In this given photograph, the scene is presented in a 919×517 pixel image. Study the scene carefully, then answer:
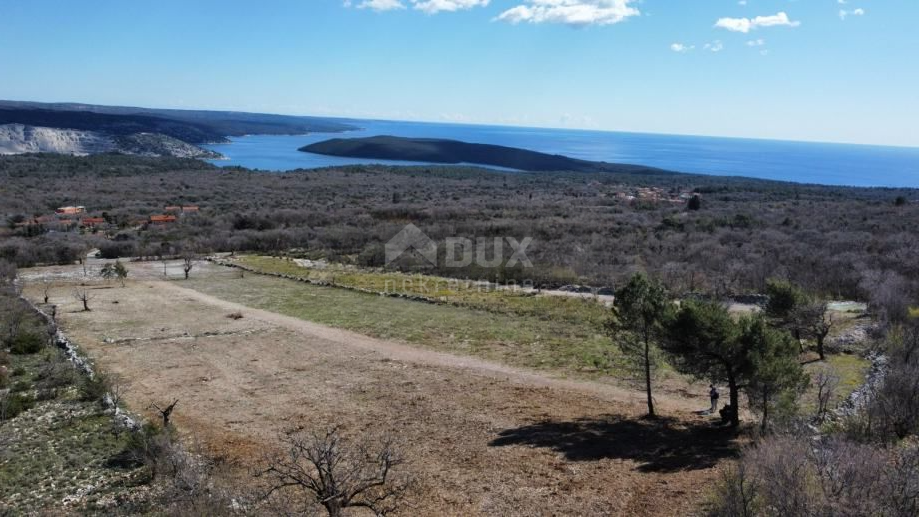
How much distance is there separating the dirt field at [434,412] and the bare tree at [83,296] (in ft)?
5.39

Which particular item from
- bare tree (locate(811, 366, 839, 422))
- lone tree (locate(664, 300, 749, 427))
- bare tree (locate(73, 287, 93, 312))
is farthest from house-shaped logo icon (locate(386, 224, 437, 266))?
bare tree (locate(811, 366, 839, 422))

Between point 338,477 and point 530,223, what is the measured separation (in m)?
45.4

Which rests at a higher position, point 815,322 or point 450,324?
point 815,322

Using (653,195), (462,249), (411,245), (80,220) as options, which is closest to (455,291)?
(462,249)

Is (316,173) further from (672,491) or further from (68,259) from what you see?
(672,491)

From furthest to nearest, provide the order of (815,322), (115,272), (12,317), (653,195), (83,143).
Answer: (83,143), (653,195), (115,272), (12,317), (815,322)

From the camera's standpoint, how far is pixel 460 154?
163 m

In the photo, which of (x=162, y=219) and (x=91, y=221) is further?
(x=162, y=219)

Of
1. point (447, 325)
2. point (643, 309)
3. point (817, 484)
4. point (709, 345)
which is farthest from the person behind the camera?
point (447, 325)

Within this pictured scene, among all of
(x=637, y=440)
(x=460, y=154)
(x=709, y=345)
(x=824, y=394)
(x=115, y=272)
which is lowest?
(x=115, y=272)

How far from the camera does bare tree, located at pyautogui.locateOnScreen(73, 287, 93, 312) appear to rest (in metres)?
28.1

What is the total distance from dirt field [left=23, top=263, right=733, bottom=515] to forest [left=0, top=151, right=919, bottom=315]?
1425 centimetres

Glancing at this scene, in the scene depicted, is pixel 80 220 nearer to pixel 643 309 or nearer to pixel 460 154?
pixel 643 309

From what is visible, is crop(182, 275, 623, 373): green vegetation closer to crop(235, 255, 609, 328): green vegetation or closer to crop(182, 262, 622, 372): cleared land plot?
crop(182, 262, 622, 372): cleared land plot
